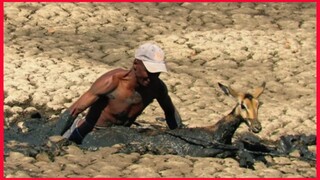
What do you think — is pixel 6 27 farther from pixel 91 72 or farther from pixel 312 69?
pixel 312 69

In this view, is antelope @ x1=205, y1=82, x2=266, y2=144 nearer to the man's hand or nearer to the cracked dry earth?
the cracked dry earth

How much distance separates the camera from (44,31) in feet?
39.8

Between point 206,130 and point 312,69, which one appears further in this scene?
point 312,69

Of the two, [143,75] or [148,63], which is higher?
[148,63]

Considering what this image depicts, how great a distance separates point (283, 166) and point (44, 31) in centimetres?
448

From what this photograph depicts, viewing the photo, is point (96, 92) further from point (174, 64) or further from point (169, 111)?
point (174, 64)

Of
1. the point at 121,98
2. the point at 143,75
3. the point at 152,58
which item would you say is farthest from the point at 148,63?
the point at 121,98

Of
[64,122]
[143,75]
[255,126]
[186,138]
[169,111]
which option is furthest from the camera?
[169,111]

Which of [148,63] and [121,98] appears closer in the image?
[148,63]

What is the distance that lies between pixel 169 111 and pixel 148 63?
677 mm

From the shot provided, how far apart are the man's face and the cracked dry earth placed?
54 centimetres

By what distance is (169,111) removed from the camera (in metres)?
8.83

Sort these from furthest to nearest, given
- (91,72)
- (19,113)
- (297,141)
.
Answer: (91,72) → (19,113) → (297,141)

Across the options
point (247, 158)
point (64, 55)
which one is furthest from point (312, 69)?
point (247, 158)
